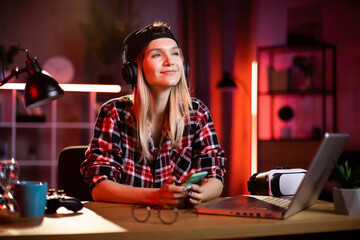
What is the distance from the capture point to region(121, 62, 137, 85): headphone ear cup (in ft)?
5.86

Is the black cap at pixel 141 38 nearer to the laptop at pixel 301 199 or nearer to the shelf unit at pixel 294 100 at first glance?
the laptop at pixel 301 199

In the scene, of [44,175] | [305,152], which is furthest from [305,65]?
[44,175]

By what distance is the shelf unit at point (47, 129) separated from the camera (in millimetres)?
5414

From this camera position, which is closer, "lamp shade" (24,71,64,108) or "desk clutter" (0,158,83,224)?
"desk clutter" (0,158,83,224)

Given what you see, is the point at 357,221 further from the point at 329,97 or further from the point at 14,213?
the point at 329,97

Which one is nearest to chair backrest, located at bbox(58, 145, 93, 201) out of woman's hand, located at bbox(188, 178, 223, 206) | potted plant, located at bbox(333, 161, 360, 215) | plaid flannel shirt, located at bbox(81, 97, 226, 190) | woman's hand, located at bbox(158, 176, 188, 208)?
plaid flannel shirt, located at bbox(81, 97, 226, 190)

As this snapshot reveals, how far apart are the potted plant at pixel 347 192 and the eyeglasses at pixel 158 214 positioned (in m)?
0.44

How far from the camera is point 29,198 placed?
1.12m

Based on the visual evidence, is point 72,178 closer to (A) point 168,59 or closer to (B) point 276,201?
(A) point 168,59

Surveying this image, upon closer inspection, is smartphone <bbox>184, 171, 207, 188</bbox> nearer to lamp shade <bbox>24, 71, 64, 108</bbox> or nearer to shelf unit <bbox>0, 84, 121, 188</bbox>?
lamp shade <bbox>24, 71, 64, 108</bbox>

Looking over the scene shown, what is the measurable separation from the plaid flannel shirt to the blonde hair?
0.09 feet

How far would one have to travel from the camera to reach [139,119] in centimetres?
177

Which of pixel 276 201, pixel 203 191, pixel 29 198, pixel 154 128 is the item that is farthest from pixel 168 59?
pixel 29 198

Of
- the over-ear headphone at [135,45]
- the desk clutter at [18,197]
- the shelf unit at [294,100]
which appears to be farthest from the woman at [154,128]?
the shelf unit at [294,100]
